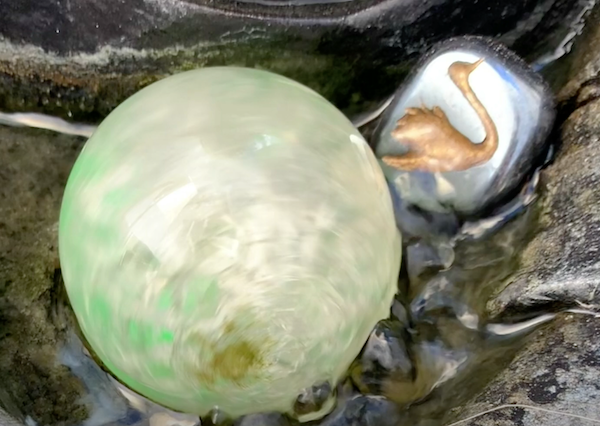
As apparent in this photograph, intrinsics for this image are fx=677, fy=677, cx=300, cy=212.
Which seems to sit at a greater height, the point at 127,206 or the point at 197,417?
the point at 127,206

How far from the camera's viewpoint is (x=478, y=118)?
1.12 m

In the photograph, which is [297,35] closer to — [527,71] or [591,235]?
[527,71]

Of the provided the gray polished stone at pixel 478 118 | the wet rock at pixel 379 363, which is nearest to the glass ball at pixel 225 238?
the wet rock at pixel 379 363

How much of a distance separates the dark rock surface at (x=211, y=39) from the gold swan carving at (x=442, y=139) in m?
0.19

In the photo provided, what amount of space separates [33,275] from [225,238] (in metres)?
0.55

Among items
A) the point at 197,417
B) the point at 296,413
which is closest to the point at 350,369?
the point at 296,413

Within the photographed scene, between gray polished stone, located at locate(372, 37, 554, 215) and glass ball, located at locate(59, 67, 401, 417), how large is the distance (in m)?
0.29

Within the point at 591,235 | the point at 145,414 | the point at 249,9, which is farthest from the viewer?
the point at 249,9

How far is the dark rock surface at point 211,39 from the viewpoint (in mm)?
1210

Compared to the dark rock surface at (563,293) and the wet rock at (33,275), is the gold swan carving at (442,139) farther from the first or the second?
the wet rock at (33,275)

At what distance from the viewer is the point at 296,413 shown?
40.2 inches

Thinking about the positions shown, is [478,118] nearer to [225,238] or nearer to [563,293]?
[563,293]

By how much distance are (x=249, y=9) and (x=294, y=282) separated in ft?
2.06

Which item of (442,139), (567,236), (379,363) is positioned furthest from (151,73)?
(567,236)
